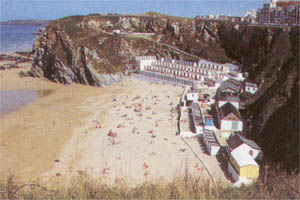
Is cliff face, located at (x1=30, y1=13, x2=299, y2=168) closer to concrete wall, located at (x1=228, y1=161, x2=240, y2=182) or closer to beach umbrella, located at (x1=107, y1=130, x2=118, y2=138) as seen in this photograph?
concrete wall, located at (x1=228, y1=161, x2=240, y2=182)

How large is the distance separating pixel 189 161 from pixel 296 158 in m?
6.62

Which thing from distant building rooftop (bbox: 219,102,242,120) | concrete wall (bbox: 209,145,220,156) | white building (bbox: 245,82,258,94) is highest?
white building (bbox: 245,82,258,94)

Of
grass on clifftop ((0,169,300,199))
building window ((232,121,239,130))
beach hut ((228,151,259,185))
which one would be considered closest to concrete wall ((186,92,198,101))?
building window ((232,121,239,130))

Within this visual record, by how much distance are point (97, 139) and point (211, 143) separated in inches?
368

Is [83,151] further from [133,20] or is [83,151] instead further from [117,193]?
[133,20]

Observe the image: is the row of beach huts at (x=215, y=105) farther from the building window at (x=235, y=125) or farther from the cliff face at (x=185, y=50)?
the cliff face at (x=185, y=50)

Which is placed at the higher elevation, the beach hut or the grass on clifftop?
the grass on clifftop

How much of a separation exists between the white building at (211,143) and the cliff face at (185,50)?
368 cm

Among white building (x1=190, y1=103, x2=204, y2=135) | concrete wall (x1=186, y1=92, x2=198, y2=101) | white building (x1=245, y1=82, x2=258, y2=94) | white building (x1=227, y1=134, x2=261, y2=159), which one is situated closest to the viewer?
white building (x1=227, y1=134, x2=261, y2=159)

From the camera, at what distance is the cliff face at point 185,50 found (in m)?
23.5

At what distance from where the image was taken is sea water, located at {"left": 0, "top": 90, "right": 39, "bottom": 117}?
1266 inches

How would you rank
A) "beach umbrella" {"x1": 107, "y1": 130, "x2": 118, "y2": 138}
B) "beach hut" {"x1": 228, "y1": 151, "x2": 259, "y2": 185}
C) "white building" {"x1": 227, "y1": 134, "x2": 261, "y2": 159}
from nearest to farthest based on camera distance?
"beach hut" {"x1": 228, "y1": 151, "x2": 259, "y2": 185} < "white building" {"x1": 227, "y1": 134, "x2": 261, "y2": 159} < "beach umbrella" {"x1": 107, "y1": 130, "x2": 118, "y2": 138}

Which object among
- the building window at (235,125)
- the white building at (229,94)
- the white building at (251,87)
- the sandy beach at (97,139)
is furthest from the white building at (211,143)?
the white building at (251,87)

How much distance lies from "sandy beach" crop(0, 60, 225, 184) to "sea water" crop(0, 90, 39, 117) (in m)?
1.22
